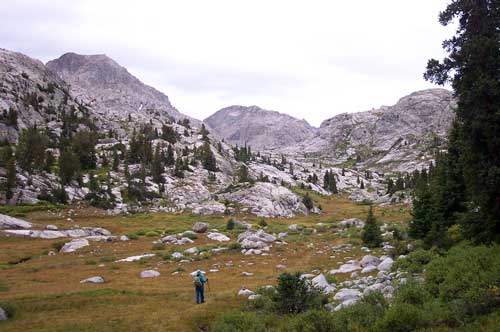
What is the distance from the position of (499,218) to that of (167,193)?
92025 mm

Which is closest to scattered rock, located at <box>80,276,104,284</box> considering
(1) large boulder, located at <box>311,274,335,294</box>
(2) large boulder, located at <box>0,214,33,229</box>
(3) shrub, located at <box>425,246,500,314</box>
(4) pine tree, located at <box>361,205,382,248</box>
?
(1) large boulder, located at <box>311,274,335,294</box>

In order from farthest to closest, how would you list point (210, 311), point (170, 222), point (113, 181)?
point (113, 181) < point (170, 222) < point (210, 311)

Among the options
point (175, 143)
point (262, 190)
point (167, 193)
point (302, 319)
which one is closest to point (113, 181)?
point (167, 193)

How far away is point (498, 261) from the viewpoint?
15547 millimetres

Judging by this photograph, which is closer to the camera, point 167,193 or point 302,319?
point 302,319

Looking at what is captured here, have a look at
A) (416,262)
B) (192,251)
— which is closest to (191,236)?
(192,251)

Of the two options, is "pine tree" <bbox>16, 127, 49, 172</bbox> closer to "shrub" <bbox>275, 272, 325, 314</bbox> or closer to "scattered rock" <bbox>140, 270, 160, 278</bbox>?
"scattered rock" <bbox>140, 270, 160, 278</bbox>

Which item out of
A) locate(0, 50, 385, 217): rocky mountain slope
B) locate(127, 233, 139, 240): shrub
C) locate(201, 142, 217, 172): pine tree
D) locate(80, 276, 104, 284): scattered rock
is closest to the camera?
locate(80, 276, 104, 284): scattered rock

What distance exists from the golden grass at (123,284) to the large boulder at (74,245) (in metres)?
1.24

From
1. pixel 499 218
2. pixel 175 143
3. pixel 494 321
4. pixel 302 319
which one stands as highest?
pixel 175 143

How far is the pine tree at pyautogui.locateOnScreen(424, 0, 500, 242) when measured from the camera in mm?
18891

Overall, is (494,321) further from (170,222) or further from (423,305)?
(170,222)

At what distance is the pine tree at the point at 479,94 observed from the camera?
18.9 meters

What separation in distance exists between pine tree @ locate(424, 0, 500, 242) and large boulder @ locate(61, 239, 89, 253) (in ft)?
158
